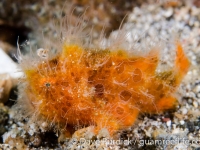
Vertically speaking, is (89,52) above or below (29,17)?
below

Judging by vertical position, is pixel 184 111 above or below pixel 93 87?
below

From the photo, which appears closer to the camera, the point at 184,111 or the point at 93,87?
the point at 93,87

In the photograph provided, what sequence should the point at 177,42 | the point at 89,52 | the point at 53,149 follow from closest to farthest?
the point at 89,52 < the point at 53,149 < the point at 177,42

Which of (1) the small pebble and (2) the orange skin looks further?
(1) the small pebble

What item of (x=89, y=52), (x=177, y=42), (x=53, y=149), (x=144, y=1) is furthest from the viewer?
(x=144, y=1)

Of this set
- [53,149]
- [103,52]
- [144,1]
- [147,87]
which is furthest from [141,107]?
[144,1]

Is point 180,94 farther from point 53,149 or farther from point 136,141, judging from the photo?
point 53,149

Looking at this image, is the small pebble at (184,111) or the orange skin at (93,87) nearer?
the orange skin at (93,87)

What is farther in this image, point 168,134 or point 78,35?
point 168,134
